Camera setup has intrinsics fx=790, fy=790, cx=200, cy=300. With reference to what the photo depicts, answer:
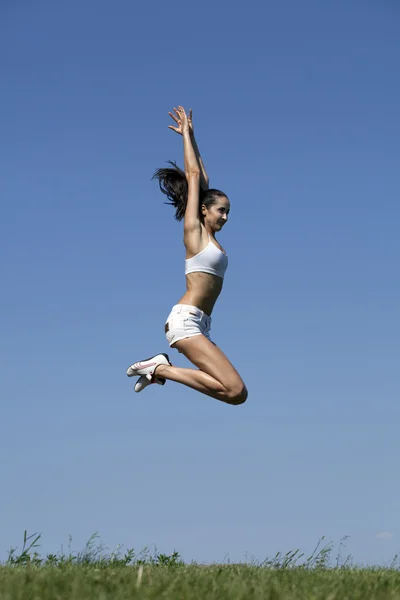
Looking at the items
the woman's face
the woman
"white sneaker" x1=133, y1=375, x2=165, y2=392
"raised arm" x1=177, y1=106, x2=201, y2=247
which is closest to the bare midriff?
the woman

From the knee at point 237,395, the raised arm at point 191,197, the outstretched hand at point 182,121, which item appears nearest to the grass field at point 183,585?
the knee at point 237,395

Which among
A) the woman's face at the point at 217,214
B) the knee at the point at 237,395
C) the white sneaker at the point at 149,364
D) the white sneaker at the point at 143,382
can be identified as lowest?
the knee at the point at 237,395

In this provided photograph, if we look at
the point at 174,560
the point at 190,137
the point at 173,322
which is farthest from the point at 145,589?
the point at 190,137

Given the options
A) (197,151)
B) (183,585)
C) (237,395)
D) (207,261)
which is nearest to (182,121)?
(197,151)

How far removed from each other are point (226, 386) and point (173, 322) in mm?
1022

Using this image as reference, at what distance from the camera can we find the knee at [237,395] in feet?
31.2

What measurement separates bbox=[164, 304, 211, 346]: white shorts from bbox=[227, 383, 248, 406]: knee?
31.6 inches

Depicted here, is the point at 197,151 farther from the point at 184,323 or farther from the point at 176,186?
the point at 184,323

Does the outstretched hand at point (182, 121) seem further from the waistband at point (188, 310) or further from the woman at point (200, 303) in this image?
the waistband at point (188, 310)

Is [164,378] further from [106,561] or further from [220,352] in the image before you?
[106,561]

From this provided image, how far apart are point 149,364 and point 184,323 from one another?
123 centimetres

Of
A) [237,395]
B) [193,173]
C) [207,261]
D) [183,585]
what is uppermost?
[193,173]

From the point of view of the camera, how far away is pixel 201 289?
9.80 meters

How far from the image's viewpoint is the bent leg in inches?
374
